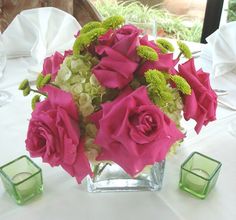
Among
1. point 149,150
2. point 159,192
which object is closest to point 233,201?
point 159,192

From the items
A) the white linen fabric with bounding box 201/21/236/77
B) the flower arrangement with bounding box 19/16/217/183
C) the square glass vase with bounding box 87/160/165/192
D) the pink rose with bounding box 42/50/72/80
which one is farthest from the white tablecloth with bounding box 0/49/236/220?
the white linen fabric with bounding box 201/21/236/77

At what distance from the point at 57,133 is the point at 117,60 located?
0.14m

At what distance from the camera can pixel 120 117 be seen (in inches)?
16.9

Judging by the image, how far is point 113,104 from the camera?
17.2 inches

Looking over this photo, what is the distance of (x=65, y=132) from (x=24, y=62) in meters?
0.73

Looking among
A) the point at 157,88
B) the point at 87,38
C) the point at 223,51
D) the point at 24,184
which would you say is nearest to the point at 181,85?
the point at 157,88

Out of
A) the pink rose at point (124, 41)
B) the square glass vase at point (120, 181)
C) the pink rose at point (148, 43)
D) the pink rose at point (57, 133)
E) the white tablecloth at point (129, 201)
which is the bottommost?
the white tablecloth at point (129, 201)

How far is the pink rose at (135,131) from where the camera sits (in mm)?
419

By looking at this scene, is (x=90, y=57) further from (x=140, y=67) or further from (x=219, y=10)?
(x=219, y=10)

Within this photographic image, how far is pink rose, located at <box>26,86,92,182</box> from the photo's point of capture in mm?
442

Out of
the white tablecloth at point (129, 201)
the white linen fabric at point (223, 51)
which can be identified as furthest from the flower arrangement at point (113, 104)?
the white linen fabric at point (223, 51)

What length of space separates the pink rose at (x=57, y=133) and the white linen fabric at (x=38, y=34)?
66 cm

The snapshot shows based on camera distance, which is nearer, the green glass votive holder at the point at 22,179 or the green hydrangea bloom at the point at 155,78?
the green hydrangea bloom at the point at 155,78

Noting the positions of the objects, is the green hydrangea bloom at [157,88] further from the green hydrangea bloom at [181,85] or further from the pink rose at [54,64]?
the pink rose at [54,64]
